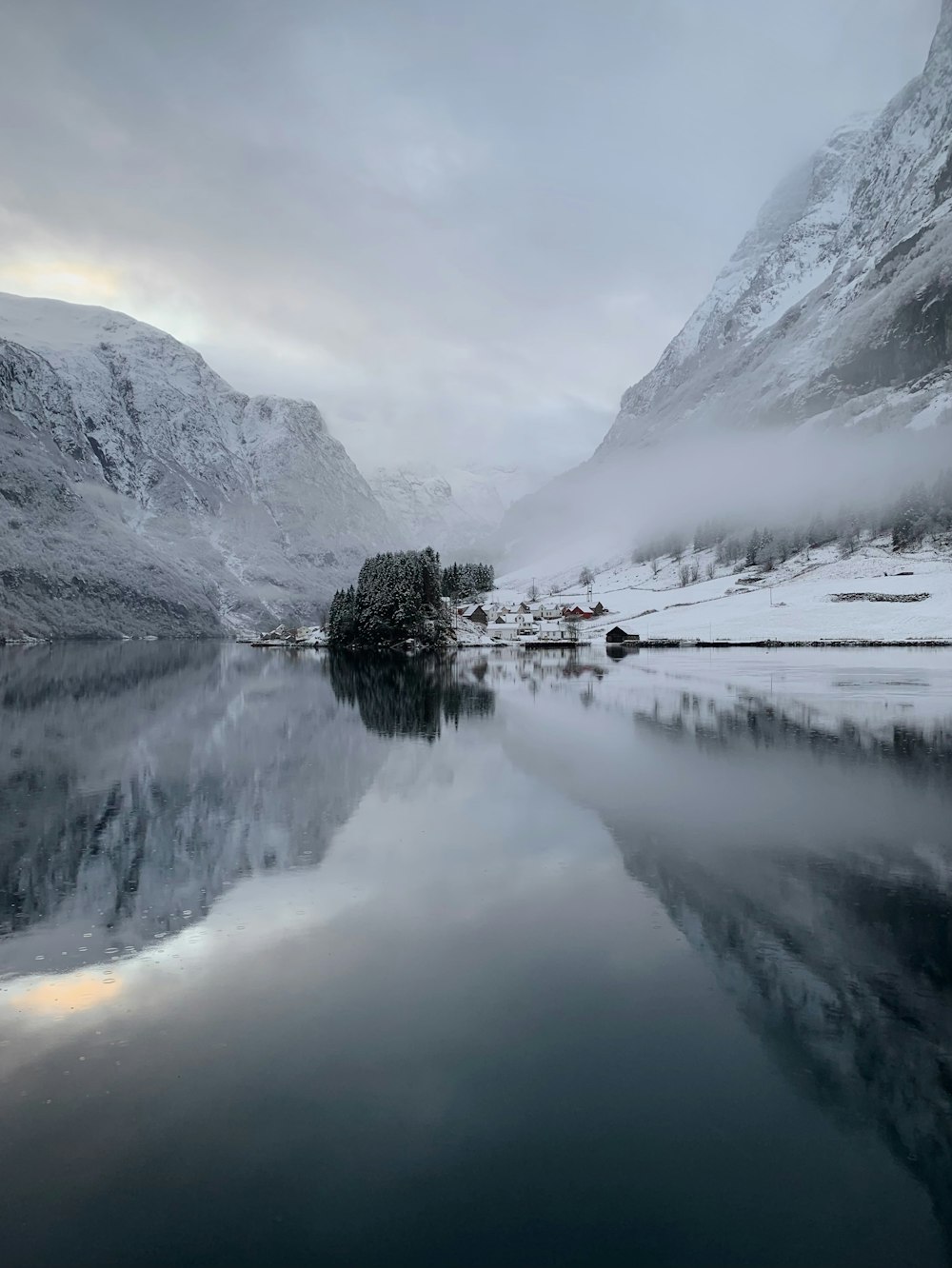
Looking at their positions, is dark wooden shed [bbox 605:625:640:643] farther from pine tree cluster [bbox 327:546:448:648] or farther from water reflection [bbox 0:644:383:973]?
water reflection [bbox 0:644:383:973]

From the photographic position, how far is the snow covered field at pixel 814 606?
12012 centimetres

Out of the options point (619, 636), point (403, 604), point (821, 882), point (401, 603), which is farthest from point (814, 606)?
point (821, 882)

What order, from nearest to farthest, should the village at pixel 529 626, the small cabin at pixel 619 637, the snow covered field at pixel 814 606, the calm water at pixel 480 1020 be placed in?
the calm water at pixel 480 1020 → the snow covered field at pixel 814 606 → the small cabin at pixel 619 637 → the village at pixel 529 626

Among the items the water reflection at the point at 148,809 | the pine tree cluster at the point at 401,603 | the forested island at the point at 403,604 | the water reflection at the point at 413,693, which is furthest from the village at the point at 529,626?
the water reflection at the point at 148,809

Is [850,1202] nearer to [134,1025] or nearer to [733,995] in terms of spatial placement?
[733,995]

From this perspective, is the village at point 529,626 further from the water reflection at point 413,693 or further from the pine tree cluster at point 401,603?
the water reflection at point 413,693

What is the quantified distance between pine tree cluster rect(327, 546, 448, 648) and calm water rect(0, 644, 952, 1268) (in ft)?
308

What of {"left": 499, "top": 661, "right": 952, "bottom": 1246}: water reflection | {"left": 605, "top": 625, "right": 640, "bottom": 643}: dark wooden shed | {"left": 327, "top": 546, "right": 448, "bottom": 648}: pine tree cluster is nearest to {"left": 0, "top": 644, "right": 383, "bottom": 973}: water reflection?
{"left": 499, "top": 661, "right": 952, "bottom": 1246}: water reflection

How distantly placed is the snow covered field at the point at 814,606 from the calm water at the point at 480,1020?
103927mm

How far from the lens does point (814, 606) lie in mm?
138875

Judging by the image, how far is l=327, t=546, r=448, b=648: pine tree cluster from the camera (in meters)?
120

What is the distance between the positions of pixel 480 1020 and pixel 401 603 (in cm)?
10983

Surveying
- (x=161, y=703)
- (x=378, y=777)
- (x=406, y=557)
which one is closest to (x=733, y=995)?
(x=378, y=777)

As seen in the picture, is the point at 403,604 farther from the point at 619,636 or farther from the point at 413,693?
the point at 413,693
